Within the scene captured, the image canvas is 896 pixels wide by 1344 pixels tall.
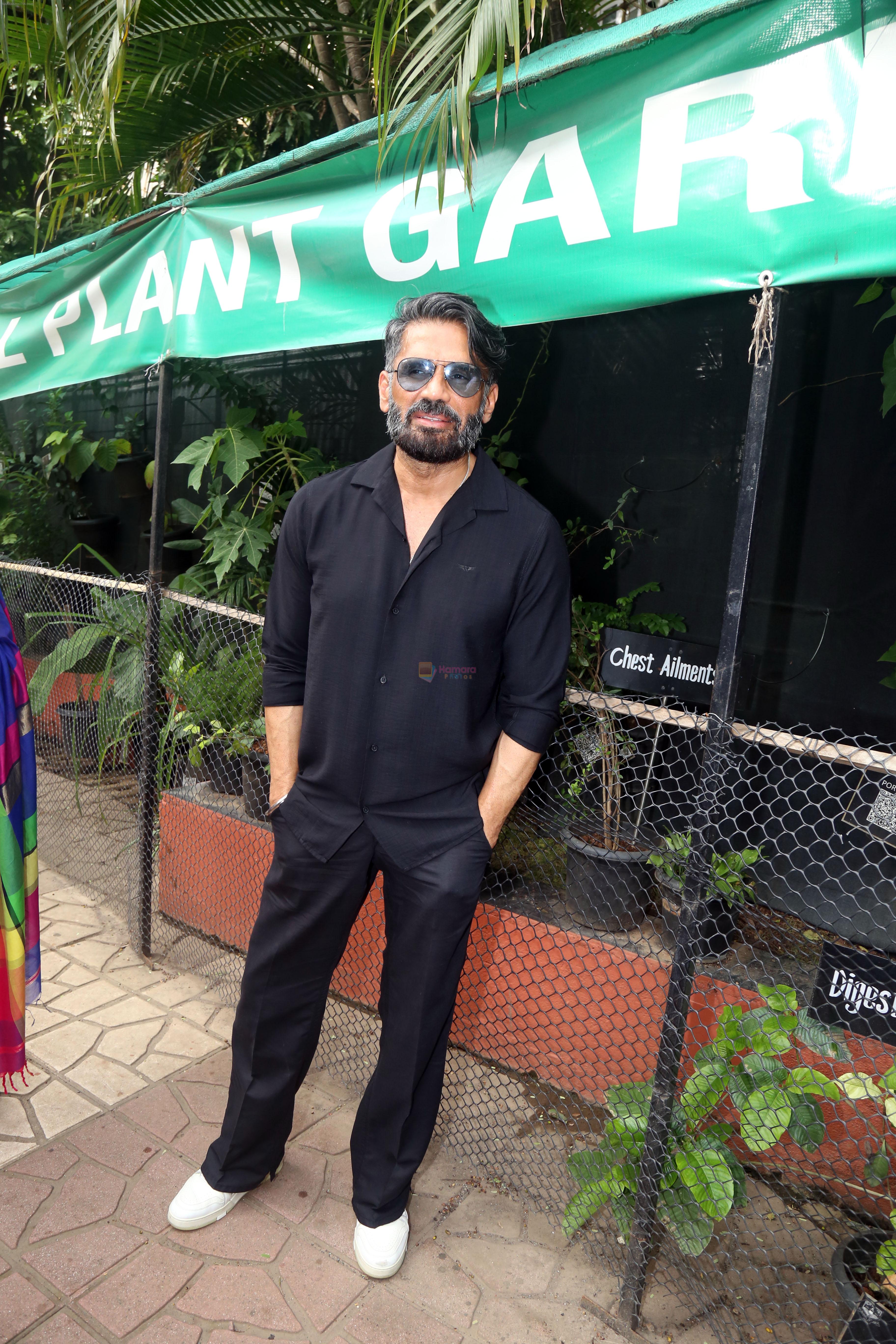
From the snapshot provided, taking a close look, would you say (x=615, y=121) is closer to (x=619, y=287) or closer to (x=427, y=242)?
(x=619, y=287)

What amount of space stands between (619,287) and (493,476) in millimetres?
507

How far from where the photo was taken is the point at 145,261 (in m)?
3.27

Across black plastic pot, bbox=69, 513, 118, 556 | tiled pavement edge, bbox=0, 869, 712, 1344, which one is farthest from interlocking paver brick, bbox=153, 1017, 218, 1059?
black plastic pot, bbox=69, 513, 118, 556

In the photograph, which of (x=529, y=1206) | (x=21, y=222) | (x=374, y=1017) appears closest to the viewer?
(x=529, y=1206)

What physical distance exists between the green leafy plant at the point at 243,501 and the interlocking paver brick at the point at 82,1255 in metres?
2.42

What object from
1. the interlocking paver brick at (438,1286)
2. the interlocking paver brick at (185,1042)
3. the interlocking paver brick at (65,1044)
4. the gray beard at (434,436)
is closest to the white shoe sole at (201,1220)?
the interlocking paver brick at (438,1286)

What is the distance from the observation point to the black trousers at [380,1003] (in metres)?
2.10

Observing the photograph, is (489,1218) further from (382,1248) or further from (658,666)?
(658,666)

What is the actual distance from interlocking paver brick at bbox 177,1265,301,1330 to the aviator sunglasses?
2.18 metres

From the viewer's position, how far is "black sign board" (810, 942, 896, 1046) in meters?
1.86

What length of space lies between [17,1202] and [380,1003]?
112 cm

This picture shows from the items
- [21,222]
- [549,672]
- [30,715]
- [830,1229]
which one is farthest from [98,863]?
[21,222]

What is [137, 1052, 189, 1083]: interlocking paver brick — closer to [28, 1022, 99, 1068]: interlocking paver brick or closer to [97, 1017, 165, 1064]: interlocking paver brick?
[97, 1017, 165, 1064]: interlocking paver brick

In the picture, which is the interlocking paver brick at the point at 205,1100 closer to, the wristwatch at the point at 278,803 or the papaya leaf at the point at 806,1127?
the wristwatch at the point at 278,803
